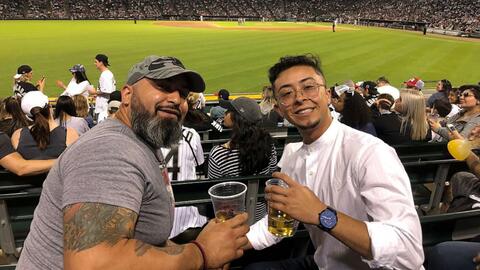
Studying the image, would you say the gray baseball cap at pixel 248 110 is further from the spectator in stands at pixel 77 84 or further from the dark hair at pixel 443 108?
the spectator in stands at pixel 77 84

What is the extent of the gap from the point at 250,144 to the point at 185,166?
0.79 meters

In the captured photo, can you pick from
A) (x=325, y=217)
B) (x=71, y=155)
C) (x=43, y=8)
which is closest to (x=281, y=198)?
(x=325, y=217)

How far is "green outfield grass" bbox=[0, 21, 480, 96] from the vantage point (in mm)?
17188

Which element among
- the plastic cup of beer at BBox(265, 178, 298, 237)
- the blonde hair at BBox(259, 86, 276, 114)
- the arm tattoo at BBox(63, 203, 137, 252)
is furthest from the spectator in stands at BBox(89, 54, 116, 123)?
the arm tattoo at BBox(63, 203, 137, 252)

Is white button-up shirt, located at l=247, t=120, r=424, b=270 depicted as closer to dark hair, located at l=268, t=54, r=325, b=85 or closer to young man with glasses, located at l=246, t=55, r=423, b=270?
young man with glasses, located at l=246, t=55, r=423, b=270

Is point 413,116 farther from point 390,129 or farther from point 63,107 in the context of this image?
point 63,107

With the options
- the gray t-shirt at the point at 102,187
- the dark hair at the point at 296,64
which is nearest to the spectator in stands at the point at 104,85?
the dark hair at the point at 296,64

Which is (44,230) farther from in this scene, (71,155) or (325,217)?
(325,217)

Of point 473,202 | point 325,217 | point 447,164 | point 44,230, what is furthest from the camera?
point 447,164

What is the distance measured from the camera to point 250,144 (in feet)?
12.3

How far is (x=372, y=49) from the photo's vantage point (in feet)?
83.3

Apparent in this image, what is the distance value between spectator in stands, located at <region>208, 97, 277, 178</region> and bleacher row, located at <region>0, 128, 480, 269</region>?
0.24 m

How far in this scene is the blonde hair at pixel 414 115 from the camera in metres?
5.61

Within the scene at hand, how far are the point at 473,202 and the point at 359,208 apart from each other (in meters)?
2.18
